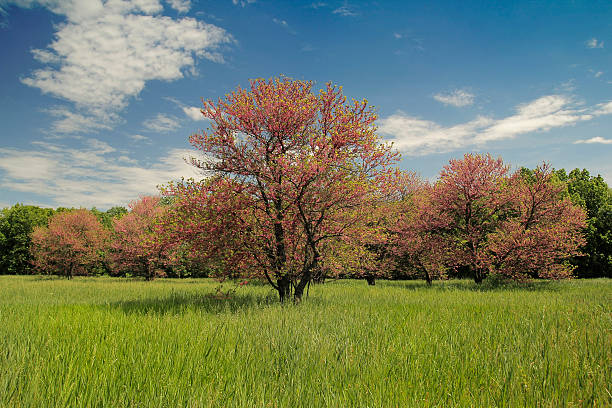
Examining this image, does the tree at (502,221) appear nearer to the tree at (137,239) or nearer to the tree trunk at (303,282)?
the tree trunk at (303,282)

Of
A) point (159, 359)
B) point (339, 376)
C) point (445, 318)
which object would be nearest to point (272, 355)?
point (339, 376)

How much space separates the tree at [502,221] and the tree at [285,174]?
12137mm

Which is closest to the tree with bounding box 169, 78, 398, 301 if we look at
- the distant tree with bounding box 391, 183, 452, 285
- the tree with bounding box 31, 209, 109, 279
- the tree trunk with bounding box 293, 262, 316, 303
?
the tree trunk with bounding box 293, 262, 316, 303

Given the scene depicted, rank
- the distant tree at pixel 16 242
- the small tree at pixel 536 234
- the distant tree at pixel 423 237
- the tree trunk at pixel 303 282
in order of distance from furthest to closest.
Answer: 1. the distant tree at pixel 16 242
2. the distant tree at pixel 423 237
3. the small tree at pixel 536 234
4. the tree trunk at pixel 303 282

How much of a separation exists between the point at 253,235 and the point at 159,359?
6108 mm

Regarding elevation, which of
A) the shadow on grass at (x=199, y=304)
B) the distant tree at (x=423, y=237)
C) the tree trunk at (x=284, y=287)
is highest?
the distant tree at (x=423, y=237)

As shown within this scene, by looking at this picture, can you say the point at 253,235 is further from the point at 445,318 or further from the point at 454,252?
the point at 454,252

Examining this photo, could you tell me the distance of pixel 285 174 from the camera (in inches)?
370

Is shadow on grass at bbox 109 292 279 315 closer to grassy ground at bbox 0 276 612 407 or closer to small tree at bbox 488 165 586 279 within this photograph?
grassy ground at bbox 0 276 612 407

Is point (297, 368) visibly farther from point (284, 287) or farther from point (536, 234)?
point (536, 234)

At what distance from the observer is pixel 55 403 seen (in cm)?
311

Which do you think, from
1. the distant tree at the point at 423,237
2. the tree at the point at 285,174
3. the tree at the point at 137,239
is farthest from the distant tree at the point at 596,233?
the tree at the point at 137,239

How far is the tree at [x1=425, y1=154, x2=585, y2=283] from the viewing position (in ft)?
59.0

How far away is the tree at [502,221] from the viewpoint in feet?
59.0
